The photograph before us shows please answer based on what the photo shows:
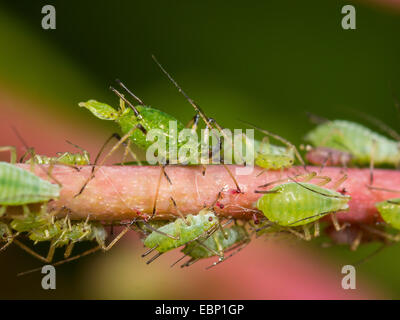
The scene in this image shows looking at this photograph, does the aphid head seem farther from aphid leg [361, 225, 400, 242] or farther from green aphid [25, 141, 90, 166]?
aphid leg [361, 225, 400, 242]

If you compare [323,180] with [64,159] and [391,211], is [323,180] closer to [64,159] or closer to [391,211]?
[391,211]

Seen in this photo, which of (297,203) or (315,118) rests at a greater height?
(315,118)

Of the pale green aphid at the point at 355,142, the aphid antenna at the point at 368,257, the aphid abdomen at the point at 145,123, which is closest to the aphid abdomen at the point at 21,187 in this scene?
the aphid abdomen at the point at 145,123

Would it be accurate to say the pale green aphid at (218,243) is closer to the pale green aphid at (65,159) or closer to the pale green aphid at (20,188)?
the pale green aphid at (65,159)

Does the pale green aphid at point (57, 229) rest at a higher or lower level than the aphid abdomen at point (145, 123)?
lower

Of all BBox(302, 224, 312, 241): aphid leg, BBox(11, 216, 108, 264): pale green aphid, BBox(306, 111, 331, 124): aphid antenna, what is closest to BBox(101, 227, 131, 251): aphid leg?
BBox(11, 216, 108, 264): pale green aphid

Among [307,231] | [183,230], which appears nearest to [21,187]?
[183,230]

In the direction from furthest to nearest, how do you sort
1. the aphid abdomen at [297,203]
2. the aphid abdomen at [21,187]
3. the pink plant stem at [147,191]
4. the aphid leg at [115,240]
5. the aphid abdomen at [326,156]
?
1. the aphid abdomen at [326,156]
2. the aphid leg at [115,240]
3. the aphid abdomen at [297,203]
4. the pink plant stem at [147,191]
5. the aphid abdomen at [21,187]
